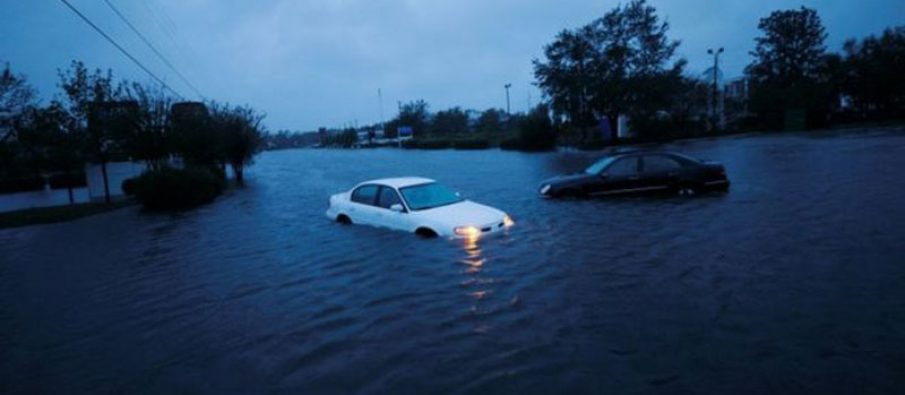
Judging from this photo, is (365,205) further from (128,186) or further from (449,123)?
(449,123)

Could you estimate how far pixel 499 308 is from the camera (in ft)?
19.8

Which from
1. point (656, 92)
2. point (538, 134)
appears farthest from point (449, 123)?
point (656, 92)

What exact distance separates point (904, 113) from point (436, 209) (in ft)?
187

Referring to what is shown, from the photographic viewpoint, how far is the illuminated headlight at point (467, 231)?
952 centimetres

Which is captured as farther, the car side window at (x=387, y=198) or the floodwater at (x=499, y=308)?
the car side window at (x=387, y=198)

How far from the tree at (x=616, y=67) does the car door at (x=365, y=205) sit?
4059cm

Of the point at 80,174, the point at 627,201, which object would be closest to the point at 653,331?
the point at 627,201

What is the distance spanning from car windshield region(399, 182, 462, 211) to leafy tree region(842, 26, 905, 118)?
5317 cm

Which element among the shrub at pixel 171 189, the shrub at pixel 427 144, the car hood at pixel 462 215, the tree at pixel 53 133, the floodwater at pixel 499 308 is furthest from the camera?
the shrub at pixel 427 144

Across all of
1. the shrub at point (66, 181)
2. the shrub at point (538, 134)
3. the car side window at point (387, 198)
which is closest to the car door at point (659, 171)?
the car side window at point (387, 198)

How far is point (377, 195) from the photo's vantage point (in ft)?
37.1

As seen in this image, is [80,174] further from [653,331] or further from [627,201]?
[653,331]

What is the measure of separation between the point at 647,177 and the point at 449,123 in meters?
103

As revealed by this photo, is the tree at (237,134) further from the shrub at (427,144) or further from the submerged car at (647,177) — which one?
the shrub at (427,144)
